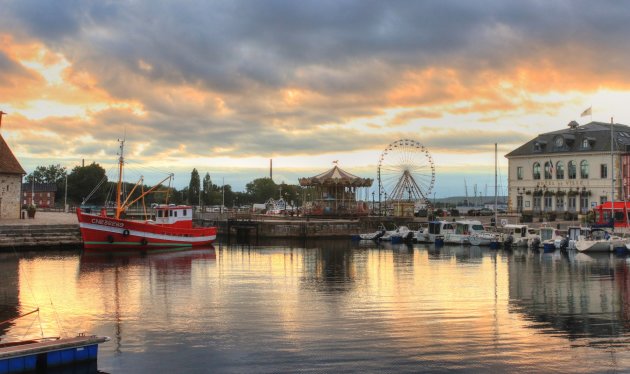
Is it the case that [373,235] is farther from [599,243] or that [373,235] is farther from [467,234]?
[599,243]

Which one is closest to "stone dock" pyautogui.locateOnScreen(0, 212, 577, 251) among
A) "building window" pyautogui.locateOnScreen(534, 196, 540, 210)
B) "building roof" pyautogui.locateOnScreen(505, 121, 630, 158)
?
"building window" pyautogui.locateOnScreen(534, 196, 540, 210)

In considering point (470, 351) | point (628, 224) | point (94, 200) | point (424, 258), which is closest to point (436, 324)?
point (470, 351)

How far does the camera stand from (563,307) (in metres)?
24.8

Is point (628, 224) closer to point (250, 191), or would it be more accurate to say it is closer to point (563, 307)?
point (563, 307)

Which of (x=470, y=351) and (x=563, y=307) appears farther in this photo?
(x=563, y=307)

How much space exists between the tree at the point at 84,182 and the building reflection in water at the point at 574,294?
10731cm

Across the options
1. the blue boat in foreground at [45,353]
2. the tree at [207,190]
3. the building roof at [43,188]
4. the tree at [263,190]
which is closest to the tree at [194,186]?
the tree at [207,190]

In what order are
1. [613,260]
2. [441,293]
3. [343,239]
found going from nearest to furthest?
[441,293] → [613,260] → [343,239]

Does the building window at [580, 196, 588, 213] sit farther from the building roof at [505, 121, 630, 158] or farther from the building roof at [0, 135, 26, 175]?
the building roof at [0, 135, 26, 175]

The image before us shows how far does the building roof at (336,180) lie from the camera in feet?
275

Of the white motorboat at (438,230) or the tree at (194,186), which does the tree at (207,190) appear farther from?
the white motorboat at (438,230)

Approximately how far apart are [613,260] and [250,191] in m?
155

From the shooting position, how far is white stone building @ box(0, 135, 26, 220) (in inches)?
2281

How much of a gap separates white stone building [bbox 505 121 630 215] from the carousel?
67.6ft
